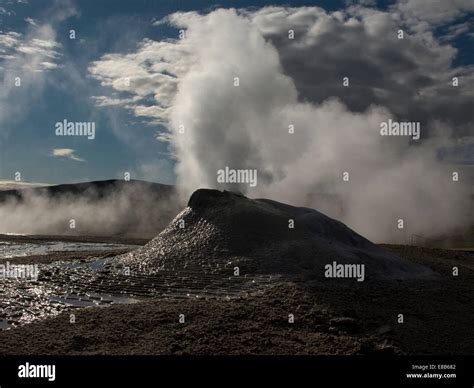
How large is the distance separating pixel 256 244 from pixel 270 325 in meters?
5.16

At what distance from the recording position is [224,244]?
514 inches

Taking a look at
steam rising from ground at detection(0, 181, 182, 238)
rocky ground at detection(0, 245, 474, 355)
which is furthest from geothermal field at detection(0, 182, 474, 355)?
steam rising from ground at detection(0, 181, 182, 238)

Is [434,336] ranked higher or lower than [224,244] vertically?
lower

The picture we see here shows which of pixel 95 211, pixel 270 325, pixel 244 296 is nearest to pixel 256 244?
pixel 244 296

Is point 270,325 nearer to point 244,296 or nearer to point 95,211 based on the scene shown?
point 244,296

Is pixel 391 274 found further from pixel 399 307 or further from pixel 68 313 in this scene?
pixel 68 313

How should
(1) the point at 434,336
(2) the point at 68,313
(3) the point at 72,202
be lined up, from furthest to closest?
(3) the point at 72,202 < (2) the point at 68,313 < (1) the point at 434,336

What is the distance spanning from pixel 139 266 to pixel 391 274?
650cm

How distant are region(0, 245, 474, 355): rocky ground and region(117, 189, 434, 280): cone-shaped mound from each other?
1526mm

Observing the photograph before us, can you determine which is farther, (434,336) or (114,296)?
(114,296)

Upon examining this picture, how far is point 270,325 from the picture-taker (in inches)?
311

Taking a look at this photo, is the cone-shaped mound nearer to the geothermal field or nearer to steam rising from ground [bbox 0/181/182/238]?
the geothermal field

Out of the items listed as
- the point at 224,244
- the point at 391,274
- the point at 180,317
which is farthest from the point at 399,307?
the point at 224,244

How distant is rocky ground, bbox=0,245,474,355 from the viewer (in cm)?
694
